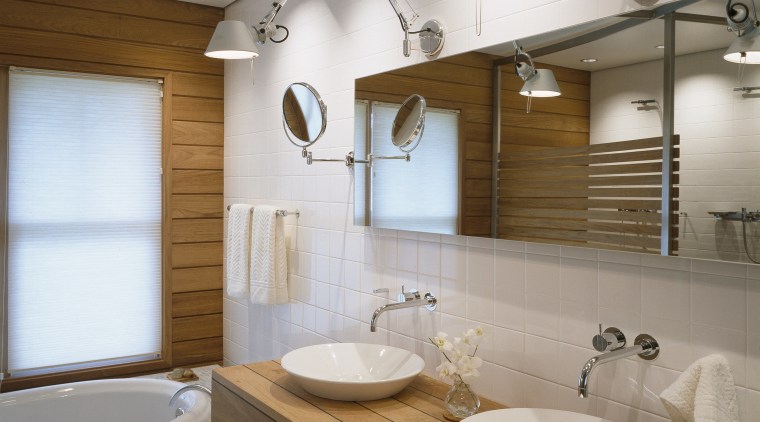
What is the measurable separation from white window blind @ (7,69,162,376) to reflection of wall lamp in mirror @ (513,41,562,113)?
2608mm

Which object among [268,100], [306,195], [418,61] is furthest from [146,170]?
[418,61]

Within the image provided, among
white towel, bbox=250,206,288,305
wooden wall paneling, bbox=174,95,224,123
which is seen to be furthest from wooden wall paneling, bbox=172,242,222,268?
white towel, bbox=250,206,288,305

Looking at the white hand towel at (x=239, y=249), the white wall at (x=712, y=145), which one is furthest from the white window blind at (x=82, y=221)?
the white wall at (x=712, y=145)

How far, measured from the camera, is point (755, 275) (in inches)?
58.1

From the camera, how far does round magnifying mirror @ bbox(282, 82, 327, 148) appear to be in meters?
2.83

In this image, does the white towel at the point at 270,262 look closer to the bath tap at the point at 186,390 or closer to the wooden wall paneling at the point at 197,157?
the bath tap at the point at 186,390

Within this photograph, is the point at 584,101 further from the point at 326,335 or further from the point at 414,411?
the point at 326,335

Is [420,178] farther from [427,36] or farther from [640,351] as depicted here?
[640,351]

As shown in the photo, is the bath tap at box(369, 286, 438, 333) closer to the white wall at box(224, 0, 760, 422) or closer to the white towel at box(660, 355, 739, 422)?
the white wall at box(224, 0, 760, 422)

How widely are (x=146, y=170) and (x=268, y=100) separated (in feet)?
2.96

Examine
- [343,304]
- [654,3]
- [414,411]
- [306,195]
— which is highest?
[654,3]

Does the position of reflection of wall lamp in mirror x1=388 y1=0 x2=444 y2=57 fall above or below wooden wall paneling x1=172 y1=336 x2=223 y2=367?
above

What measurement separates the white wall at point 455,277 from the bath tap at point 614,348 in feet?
0.08

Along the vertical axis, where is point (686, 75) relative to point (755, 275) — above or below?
above
